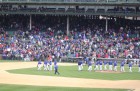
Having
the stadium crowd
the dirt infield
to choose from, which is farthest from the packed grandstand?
the dirt infield

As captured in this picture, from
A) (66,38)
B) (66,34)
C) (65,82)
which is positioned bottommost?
(65,82)

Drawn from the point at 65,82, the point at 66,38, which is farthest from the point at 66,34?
the point at 65,82

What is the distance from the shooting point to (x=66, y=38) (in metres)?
61.8

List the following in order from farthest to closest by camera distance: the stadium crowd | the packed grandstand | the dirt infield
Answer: the packed grandstand → the stadium crowd → the dirt infield

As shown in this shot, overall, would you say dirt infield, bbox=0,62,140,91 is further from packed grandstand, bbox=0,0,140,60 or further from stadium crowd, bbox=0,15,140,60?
stadium crowd, bbox=0,15,140,60

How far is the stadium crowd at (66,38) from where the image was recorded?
5684 centimetres

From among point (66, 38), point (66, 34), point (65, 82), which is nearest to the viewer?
point (65, 82)

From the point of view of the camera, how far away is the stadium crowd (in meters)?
56.8

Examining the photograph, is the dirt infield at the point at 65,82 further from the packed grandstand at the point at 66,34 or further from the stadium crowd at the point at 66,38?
the stadium crowd at the point at 66,38

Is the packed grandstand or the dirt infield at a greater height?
the packed grandstand

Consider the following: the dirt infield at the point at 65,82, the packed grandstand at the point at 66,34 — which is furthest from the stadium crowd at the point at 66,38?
the dirt infield at the point at 65,82

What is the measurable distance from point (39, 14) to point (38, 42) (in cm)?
741

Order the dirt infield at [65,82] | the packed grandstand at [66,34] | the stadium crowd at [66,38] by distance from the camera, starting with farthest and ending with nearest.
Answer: the packed grandstand at [66,34] → the stadium crowd at [66,38] → the dirt infield at [65,82]

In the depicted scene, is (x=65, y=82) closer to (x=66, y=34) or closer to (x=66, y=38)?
(x=66, y=38)
